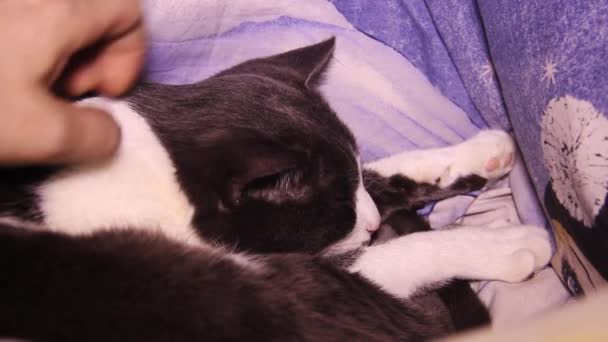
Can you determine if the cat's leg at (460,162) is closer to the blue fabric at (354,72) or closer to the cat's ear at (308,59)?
the blue fabric at (354,72)

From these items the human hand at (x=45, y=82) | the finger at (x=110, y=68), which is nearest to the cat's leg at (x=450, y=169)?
the finger at (x=110, y=68)

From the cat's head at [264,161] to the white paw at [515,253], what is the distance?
0.24m

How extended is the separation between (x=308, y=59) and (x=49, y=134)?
64 cm

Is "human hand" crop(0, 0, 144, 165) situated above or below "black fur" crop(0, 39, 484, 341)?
above

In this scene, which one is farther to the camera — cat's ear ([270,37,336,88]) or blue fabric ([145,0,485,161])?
blue fabric ([145,0,485,161])

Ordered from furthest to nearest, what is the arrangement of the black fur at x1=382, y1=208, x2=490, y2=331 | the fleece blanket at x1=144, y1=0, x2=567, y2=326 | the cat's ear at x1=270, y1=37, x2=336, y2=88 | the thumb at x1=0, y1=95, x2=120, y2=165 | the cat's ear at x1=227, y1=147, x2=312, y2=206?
the fleece blanket at x1=144, y1=0, x2=567, y2=326, the cat's ear at x1=270, y1=37, x2=336, y2=88, the black fur at x1=382, y1=208, x2=490, y2=331, the cat's ear at x1=227, y1=147, x2=312, y2=206, the thumb at x1=0, y1=95, x2=120, y2=165

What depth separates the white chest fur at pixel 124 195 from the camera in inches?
39.4

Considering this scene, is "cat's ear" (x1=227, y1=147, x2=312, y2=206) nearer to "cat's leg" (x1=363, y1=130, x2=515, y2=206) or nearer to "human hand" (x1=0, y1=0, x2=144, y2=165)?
"human hand" (x1=0, y1=0, x2=144, y2=165)

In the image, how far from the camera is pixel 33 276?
0.83 m

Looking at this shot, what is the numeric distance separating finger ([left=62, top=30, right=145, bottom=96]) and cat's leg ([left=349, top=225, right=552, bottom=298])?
564mm

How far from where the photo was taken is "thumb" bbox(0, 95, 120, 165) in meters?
0.74

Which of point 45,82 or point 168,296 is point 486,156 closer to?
point 168,296

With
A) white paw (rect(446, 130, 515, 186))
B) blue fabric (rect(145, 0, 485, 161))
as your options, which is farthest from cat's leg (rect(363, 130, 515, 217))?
blue fabric (rect(145, 0, 485, 161))

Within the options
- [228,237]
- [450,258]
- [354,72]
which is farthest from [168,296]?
[354,72]
